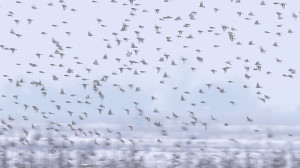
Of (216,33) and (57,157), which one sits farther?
(57,157)

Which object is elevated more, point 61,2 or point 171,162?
point 61,2

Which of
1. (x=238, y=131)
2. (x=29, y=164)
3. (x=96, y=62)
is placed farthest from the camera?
(x=238, y=131)

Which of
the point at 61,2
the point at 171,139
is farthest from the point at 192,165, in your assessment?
the point at 171,139

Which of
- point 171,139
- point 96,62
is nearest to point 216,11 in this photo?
point 96,62

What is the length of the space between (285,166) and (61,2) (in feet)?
46.5

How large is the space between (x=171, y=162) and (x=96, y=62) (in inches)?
323

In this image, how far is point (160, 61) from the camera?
44.9 metres

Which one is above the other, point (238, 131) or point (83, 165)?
point (83, 165)

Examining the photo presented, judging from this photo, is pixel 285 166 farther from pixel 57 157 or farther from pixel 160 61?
pixel 57 157

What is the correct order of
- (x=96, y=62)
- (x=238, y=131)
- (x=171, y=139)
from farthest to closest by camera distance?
(x=238, y=131), (x=171, y=139), (x=96, y=62)

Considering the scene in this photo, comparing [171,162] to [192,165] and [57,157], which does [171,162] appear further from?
[57,157]

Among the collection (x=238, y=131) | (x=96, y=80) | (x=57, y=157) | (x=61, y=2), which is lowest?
(x=238, y=131)

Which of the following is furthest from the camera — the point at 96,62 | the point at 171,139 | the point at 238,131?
the point at 238,131

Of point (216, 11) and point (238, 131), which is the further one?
point (238, 131)
